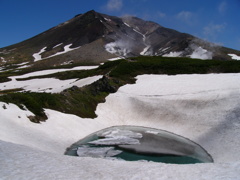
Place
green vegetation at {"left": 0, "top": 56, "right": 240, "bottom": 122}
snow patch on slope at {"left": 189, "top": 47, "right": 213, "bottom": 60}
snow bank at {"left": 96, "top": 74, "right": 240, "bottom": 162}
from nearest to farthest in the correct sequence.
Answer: snow bank at {"left": 96, "top": 74, "right": 240, "bottom": 162} → green vegetation at {"left": 0, "top": 56, "right": 240, "bottom": 122} → snow patch on slope at {"left": 189, "top": 47, "right": 213, "bottom": 60}

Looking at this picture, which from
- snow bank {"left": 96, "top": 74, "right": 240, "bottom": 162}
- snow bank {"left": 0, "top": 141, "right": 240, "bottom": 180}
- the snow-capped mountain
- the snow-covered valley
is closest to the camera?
snow bank {"left": 0, "top": 141, "right": 240, "bottom": 180}

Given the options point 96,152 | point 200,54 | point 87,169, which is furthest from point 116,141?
point 200,54

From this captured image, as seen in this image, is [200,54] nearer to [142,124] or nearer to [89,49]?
[89,49]

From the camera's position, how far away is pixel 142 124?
30234 millimetres

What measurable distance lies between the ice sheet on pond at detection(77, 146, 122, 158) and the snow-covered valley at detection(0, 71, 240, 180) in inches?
64.6

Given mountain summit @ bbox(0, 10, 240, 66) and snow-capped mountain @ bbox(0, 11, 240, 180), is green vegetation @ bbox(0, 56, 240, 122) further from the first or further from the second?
mountain summit @ bbox(0, 10, 240, 66)

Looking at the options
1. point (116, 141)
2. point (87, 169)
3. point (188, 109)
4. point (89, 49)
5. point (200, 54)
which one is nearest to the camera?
point (87, 169)

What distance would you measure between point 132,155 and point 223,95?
58.2ft

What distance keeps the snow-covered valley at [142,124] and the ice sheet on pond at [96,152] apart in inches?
64.6

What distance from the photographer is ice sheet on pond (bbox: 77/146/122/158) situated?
686 inches

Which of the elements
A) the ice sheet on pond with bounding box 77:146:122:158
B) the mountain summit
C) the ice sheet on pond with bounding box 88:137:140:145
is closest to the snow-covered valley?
the ice sheet on pond with bounding box 77:146:122:158

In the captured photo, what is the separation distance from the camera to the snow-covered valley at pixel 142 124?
1007cm

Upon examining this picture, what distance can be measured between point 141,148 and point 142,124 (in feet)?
34.5

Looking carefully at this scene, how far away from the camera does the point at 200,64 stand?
173 feet
